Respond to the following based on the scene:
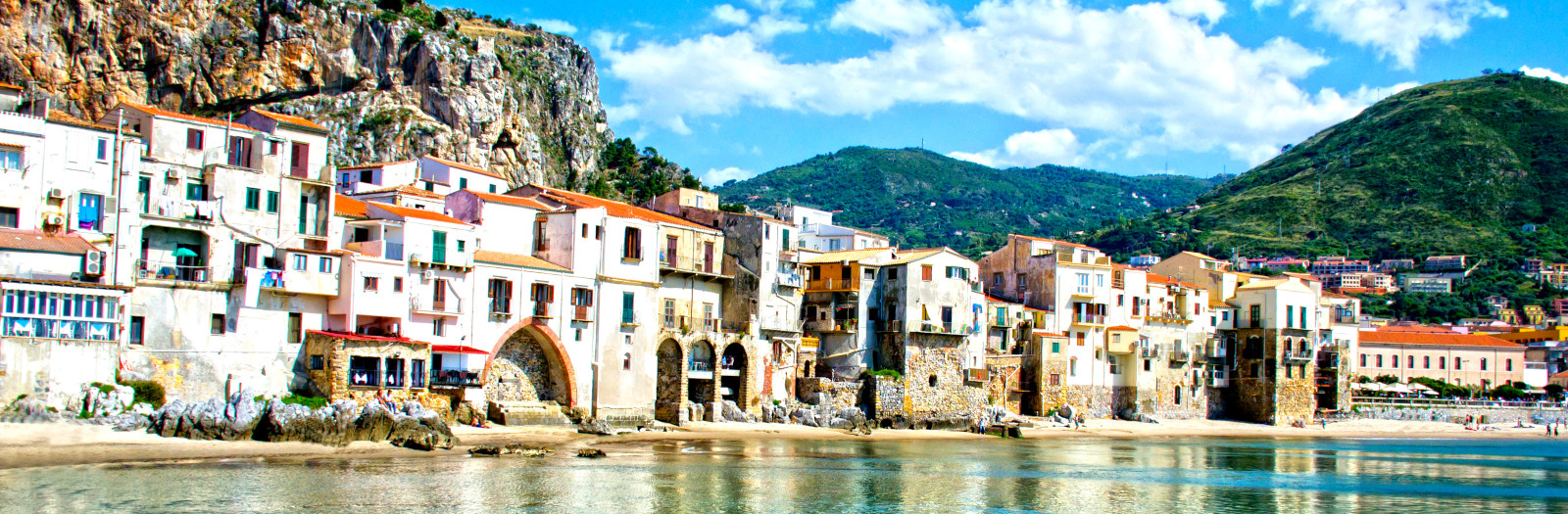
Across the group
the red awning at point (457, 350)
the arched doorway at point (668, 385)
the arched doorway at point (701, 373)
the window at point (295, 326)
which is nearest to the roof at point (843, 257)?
the arched doorway at point (701, 373)

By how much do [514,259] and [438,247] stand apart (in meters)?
4.34

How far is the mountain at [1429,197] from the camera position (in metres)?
158

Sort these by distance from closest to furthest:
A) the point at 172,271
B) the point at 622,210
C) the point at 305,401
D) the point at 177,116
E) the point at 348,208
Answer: the point at 172,271 < the point at 305,401 < the point at 177,116 < the point at 348,208 < the point at 622,210

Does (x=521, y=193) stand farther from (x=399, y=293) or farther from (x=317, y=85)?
(x=317, y=85)

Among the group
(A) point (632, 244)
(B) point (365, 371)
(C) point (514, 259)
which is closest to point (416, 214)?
(C) point (514, 259)

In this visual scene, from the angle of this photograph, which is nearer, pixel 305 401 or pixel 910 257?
pixel 305 401

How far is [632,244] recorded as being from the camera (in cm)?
5884

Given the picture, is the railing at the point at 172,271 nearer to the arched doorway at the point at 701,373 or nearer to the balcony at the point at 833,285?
the arched doorway at the point at 701,373

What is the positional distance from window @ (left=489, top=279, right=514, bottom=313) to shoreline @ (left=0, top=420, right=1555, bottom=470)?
201 inches

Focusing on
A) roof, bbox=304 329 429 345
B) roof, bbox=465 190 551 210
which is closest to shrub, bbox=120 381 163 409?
roof, bbox=304 329 429 345

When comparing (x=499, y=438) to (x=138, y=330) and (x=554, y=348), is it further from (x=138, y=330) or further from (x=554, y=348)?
(x=138, y=330)

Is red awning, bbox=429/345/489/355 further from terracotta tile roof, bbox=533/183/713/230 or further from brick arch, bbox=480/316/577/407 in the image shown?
terracotta tile roof, bbox=533/183/713/230

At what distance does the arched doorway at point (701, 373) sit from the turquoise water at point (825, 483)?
6.29 m

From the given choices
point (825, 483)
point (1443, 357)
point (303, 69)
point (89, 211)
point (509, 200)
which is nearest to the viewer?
point (825, 483)
